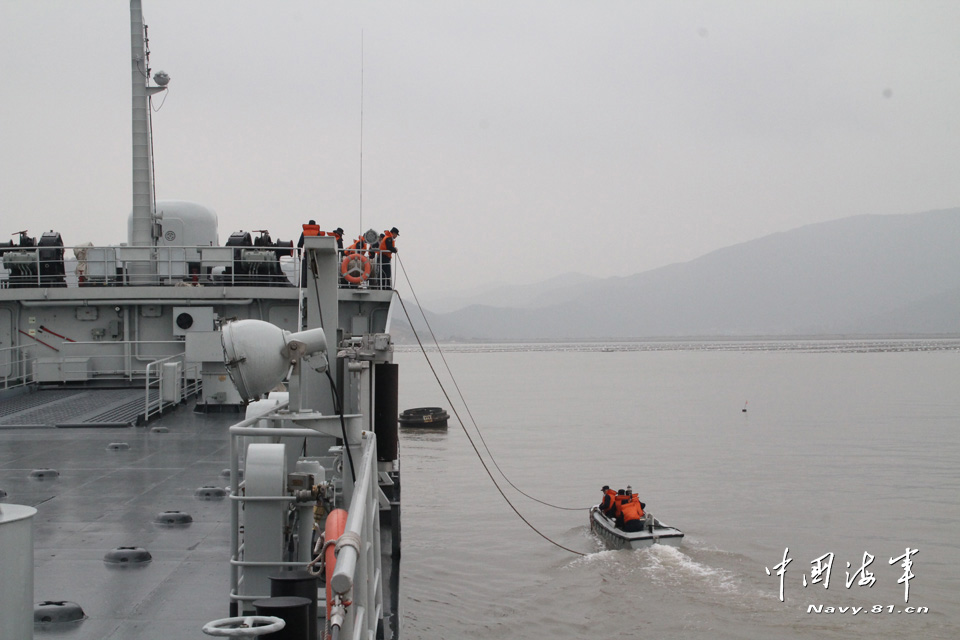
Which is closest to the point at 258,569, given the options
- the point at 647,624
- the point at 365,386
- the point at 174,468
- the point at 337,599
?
the point at 365,386

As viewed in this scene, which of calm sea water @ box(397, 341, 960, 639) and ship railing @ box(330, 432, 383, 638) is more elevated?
ship railing @ box(330, 432, 383, 638)

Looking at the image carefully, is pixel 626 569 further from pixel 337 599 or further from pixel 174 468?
pixel 337 599

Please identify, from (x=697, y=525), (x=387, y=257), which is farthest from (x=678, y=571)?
(x=387, y=257)

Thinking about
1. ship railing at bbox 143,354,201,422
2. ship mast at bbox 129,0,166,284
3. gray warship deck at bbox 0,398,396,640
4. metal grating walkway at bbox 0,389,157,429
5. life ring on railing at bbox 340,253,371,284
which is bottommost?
gray warship deck at bbox 0,398,396,640

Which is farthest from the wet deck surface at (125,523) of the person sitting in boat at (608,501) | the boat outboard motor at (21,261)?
the person sitting in boat at (608,501)

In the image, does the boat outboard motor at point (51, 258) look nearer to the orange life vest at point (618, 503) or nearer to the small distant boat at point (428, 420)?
the orange life vest at point (618, 503)

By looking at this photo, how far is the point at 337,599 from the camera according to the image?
2.87 metres

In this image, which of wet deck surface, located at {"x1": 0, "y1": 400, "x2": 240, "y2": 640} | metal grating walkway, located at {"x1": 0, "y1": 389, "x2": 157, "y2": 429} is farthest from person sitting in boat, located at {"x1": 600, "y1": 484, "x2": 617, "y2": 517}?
metal grating walkway, located at {"x1": 0, "y1": 389, "x2": 157, "y2": 429}

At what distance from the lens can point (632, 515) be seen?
712 inches

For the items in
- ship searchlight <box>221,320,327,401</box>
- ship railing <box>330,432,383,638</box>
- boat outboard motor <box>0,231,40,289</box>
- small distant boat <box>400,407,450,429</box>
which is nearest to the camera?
ship railing <box>330,432,383,638</box>

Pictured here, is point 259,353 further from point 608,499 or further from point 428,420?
point 428,420

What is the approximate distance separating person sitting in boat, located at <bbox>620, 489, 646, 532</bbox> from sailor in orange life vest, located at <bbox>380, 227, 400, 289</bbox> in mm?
7123

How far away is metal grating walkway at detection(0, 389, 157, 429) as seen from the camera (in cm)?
1382

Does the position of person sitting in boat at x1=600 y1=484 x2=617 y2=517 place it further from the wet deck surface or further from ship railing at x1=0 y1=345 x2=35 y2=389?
ship railing at x1=0 y1=345 x2=35 y2=389
